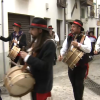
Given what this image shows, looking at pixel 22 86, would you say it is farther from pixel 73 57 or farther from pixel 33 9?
pixel 33 9

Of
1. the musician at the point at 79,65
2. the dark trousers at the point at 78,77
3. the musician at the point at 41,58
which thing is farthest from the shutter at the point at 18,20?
the musician at the point at 41,58

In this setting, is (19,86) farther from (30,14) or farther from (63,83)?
(30,14)

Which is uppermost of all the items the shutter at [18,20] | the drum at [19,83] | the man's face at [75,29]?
the shutter at [18,20]

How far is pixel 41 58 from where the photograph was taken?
2.60 m

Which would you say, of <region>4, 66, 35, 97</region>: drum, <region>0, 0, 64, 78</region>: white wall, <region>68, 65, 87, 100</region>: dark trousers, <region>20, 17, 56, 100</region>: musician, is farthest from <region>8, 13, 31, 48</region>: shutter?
<region>4, 66, 35, 97</region>: drum

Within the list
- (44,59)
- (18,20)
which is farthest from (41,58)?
(18,20)

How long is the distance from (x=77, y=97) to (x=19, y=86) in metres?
1.88

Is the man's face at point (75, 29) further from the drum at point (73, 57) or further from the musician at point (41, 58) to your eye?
the musician at point (41, 58)

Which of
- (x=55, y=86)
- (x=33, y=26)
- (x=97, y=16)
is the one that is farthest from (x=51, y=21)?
(x=97, y=16)

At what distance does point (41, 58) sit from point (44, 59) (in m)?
0.06

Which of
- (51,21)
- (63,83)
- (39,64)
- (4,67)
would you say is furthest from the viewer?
(51,21)

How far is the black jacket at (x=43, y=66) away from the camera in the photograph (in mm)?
2517

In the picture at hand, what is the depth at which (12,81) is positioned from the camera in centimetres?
257

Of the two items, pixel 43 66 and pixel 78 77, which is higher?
pixel 43 66
